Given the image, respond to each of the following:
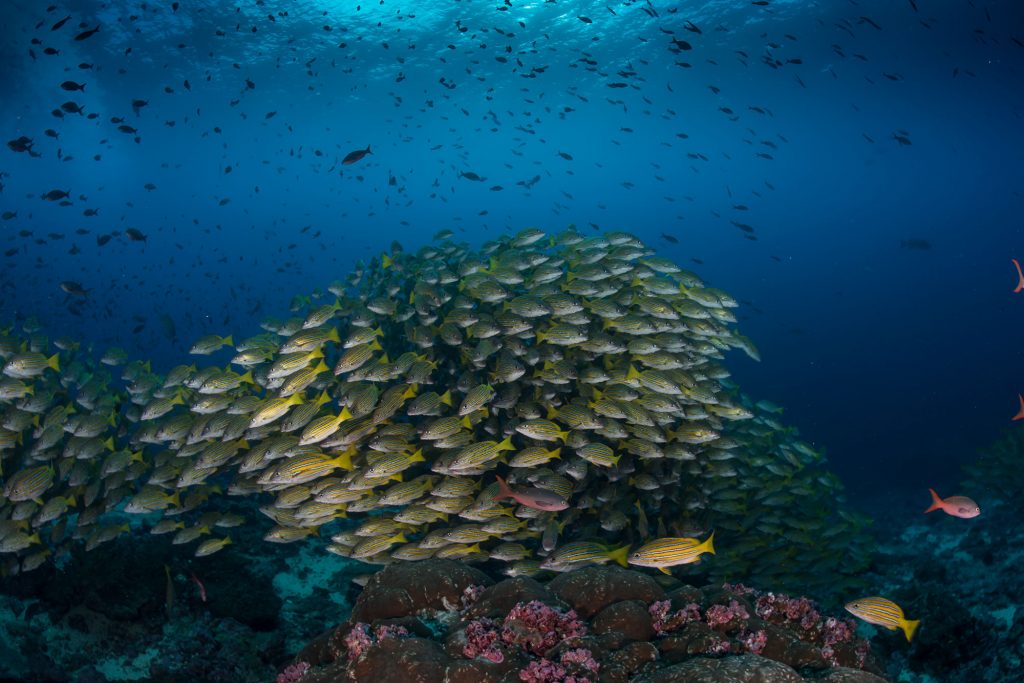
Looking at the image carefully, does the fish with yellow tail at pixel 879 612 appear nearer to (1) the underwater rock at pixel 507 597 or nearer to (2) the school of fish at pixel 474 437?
(2) the school of fish at pixel 474 437

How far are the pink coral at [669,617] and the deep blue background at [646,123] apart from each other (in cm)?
1306

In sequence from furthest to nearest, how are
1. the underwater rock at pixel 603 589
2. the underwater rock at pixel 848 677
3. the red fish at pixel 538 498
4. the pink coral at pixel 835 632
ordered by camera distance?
the red fish at pixel 538 498
the underwater rock at pixel 603 589
the pink coral at pixel 835 632
the underwater rock at pixel 848 677

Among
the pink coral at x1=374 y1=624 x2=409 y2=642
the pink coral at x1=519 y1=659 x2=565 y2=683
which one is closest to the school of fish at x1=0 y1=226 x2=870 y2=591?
the pink coral at x1=374 y1=624 x2=409 y2=642

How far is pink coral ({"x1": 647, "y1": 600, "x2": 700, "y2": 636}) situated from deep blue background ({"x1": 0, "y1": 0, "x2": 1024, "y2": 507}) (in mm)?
13060

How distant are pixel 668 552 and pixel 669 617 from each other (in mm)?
829

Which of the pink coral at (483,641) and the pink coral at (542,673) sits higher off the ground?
the pink coral at (542,673)

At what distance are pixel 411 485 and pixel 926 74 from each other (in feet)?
135

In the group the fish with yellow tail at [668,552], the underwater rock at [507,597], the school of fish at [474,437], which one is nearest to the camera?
the underwater rock at [507,597]

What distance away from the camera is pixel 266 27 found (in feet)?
96.8

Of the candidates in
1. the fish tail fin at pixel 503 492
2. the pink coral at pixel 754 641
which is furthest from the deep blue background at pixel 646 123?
the pink coral at pixel 754 641

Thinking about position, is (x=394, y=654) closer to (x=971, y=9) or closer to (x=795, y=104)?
(x=971, y=9)

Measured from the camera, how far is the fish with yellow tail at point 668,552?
5.14 meters

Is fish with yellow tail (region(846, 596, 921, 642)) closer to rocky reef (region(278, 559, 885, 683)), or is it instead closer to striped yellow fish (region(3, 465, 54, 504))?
rocky reef (region(278, 559, 885, 683))

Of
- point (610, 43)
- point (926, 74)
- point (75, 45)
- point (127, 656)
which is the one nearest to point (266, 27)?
point (75, 45)
